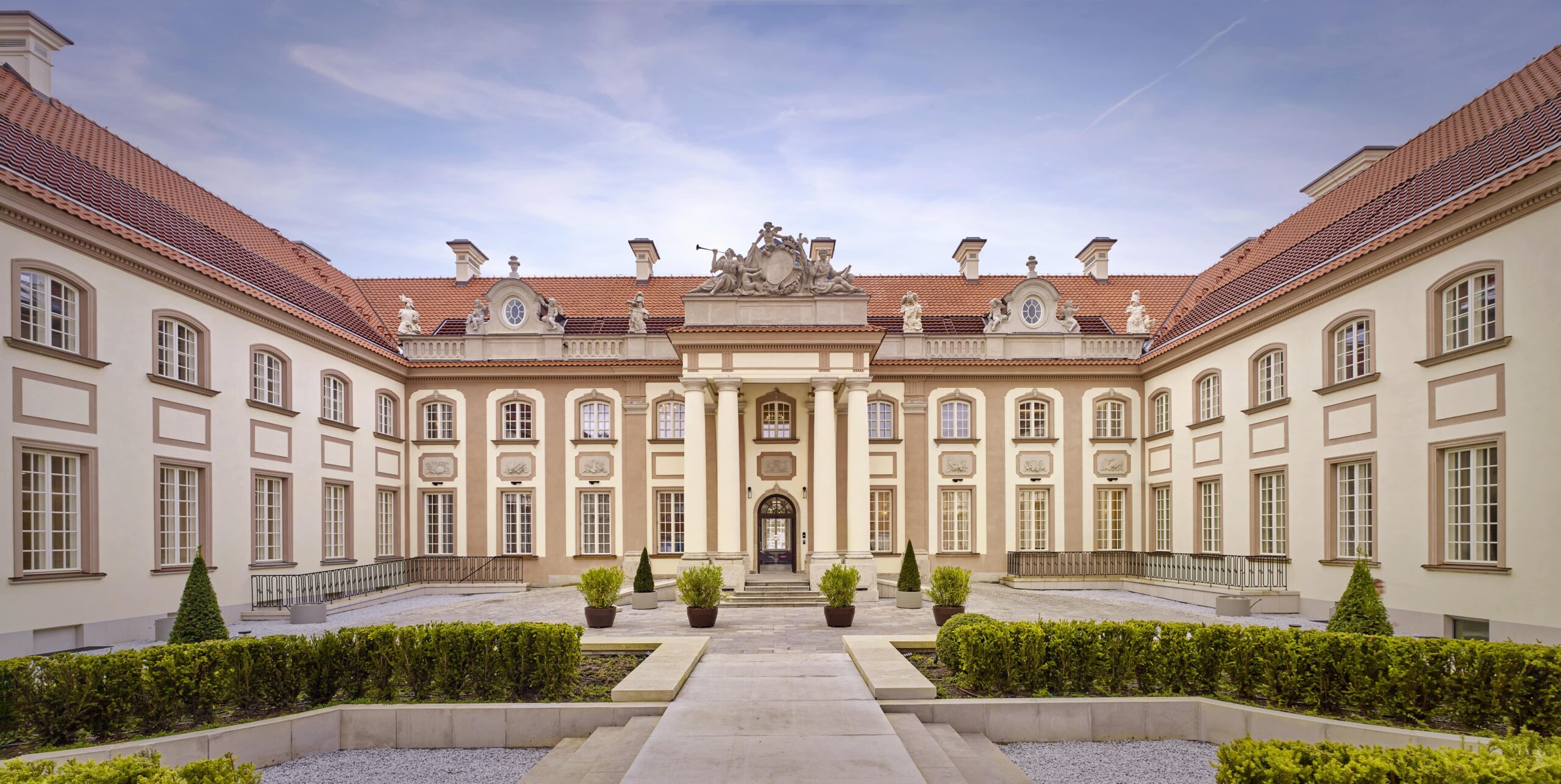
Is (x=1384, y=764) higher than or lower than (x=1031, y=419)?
lower

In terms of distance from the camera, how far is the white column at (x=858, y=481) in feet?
75.4

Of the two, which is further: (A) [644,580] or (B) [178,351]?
(A) [644,580]

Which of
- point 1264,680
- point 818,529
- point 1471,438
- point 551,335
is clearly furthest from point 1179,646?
point 551,335

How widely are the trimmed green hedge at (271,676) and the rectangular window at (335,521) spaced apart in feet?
46.8

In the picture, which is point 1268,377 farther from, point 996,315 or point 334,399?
point 334,399

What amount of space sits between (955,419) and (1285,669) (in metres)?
18.7

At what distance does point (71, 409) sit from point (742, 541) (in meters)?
16.4

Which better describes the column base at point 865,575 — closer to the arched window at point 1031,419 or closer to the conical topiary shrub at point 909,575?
the conical topiary shrub at point 909,575

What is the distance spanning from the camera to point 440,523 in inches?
1099

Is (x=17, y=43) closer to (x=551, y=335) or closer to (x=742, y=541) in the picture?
(x=551, y=335)

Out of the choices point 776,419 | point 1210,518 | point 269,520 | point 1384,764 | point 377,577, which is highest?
point 776,419

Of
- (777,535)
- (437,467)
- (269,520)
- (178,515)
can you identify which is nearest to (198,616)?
(178,515)

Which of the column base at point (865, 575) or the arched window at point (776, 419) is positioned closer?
the column base at point (865, 575)

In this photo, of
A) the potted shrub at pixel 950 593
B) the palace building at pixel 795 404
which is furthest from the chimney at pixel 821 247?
the potted shrub at pixel 950 593
